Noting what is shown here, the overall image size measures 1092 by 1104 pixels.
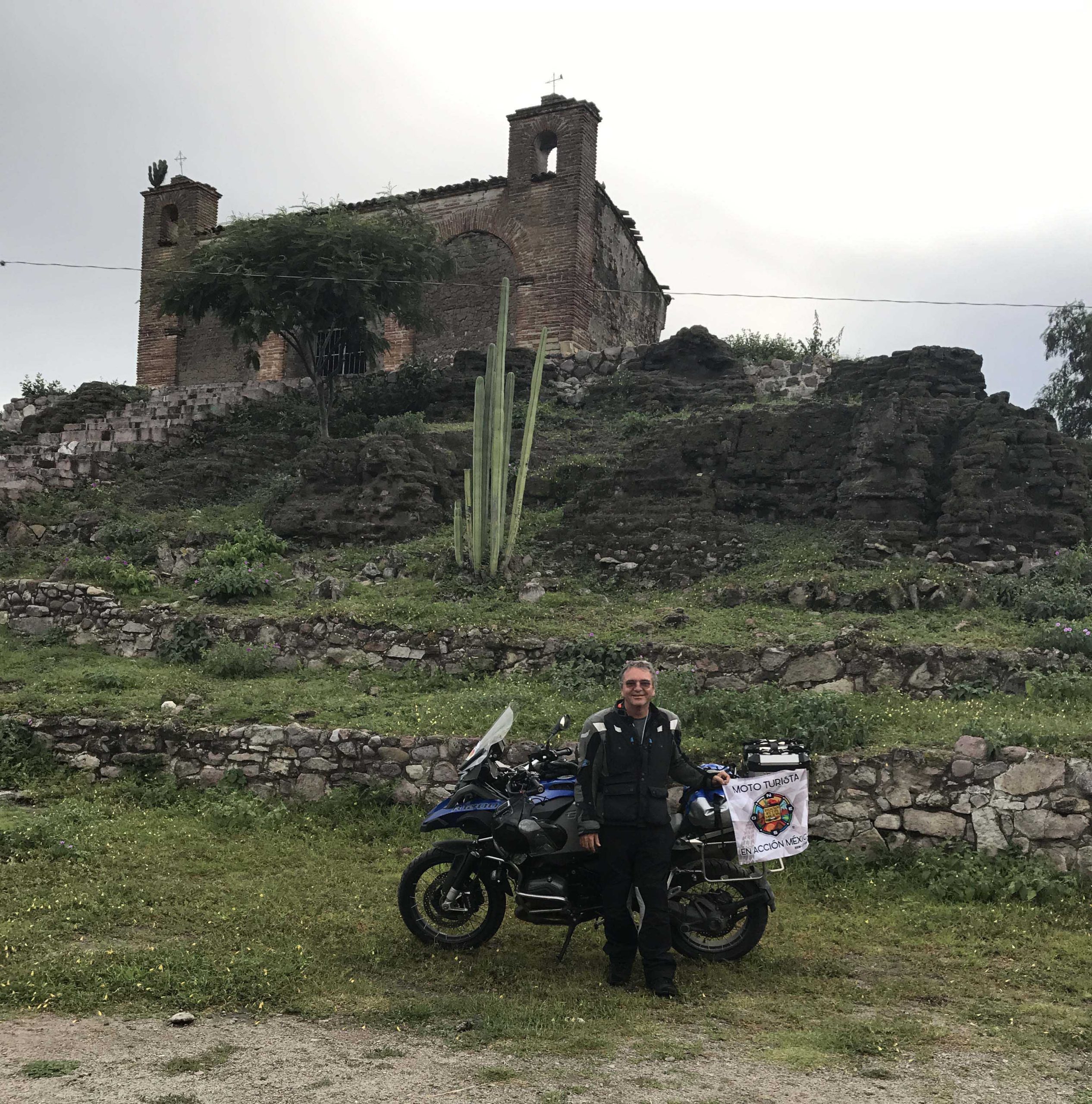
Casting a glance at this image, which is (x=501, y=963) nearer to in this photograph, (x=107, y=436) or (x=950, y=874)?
(x=950, y=874)

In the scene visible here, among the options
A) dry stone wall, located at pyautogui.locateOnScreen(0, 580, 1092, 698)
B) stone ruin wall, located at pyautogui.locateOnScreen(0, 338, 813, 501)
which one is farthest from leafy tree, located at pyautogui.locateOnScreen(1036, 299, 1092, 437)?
dry stone wall, located at pyautogui.locateOnScreen(0, 580, 1092, 698)

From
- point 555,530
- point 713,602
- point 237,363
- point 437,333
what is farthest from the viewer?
point 237,363

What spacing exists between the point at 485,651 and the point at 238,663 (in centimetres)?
256

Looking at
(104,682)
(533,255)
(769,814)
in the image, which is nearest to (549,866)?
(769,814)

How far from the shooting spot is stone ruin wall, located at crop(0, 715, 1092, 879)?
686cm

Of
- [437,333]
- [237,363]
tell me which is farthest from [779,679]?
[237,363]

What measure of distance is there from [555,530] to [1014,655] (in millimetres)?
6390

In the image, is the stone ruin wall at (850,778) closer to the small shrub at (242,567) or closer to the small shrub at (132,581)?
the small shrub at (242,567)

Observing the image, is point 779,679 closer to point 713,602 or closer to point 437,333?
point 713,602

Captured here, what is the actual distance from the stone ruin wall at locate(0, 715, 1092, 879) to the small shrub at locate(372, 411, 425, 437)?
32.8 feet

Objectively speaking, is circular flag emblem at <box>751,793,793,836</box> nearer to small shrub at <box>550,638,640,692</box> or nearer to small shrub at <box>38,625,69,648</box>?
small shrub at <box>550,638,640,692</box>

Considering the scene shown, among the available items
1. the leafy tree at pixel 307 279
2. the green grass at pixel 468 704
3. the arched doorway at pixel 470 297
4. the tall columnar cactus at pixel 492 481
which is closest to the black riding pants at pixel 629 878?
the green grass at pixel 468 704

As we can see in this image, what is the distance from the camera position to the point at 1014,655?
31.7ft

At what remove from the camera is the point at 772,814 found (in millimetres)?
5707
